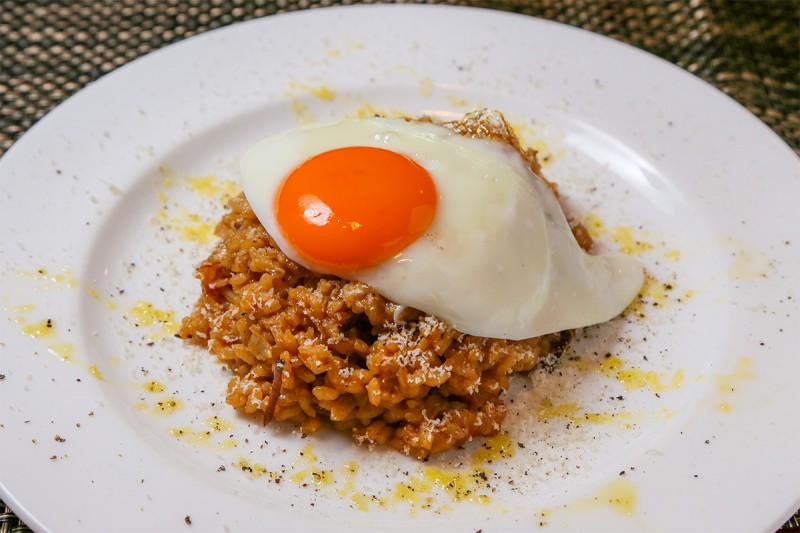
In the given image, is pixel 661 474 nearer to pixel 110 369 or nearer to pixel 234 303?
pixel 234 303

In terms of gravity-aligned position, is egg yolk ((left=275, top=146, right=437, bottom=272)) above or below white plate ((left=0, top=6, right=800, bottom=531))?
above

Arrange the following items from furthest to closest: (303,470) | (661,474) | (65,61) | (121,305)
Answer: (65,61) → (121,305) → (303,470) → (661,474)

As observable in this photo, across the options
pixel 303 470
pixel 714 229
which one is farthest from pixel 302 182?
pixel 714 229

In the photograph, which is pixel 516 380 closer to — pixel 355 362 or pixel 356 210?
pixel 355 362

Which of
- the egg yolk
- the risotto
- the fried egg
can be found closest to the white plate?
the risotto

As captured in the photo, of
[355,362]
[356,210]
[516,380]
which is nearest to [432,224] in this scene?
[356,210]

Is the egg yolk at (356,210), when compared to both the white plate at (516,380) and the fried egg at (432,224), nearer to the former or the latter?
the fried egg at (432,224)

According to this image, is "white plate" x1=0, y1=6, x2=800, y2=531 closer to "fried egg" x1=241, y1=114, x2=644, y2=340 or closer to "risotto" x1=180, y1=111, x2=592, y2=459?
"risotto" x1=180, y1=111, x2=592, y2=459

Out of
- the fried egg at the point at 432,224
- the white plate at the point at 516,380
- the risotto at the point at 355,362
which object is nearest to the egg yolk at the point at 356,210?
the fried egg at the point at 432,224
